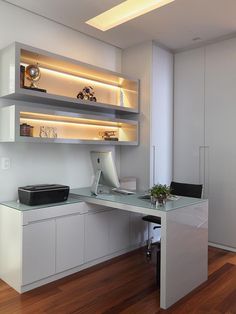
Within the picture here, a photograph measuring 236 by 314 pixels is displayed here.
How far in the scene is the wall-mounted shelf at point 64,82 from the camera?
2715 mm

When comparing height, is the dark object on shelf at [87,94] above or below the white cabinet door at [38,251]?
above

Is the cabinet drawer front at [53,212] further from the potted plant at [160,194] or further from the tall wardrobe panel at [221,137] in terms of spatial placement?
the tall wardrobe panel at [221,137]

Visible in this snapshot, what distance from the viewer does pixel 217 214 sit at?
3834mm

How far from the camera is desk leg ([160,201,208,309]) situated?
237cm

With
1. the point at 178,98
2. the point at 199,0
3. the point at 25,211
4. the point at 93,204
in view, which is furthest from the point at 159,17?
the point at 25,211

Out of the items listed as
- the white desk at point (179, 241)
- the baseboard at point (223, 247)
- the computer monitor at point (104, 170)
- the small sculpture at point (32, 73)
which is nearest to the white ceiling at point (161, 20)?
the small sculpture at point (32, 73)

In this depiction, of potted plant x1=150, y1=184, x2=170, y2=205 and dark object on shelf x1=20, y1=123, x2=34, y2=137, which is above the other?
dark object on shelf x1=20, y1=123, x2=34, y2=137

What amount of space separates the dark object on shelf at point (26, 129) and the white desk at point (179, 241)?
998mm

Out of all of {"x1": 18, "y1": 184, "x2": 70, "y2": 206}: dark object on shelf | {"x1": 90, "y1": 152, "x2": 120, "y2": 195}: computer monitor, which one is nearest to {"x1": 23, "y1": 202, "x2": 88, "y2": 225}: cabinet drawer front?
{"x1": 18, "y1": 184, "x2": 70, "y2": 206}: dark object on shelf

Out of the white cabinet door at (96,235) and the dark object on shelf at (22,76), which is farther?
the white cabinet door at (96,235)

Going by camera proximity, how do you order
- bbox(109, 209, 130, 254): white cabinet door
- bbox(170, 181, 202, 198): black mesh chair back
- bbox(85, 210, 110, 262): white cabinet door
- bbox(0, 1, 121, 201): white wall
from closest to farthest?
1. bbox(0, 1, 121, 201): white wall
2. bbox(85, 210, 110, 262): white cabinet door
3. bbox(109, 209, 130, 254): white cabinet door
4. bbox(170, 181, 202, 198): black mesh chair back

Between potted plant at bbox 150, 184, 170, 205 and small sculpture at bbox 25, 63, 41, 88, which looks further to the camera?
small sculpture at bbox 25, 63, 41, 88

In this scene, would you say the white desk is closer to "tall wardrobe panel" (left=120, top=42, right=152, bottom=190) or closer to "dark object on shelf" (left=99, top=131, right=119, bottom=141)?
"tall wardrobe panel" (left=120, top=42, right=152, bottom=190)

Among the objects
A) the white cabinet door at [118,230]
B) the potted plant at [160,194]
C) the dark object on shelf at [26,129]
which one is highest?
the dark object on shelf at [26,129]
